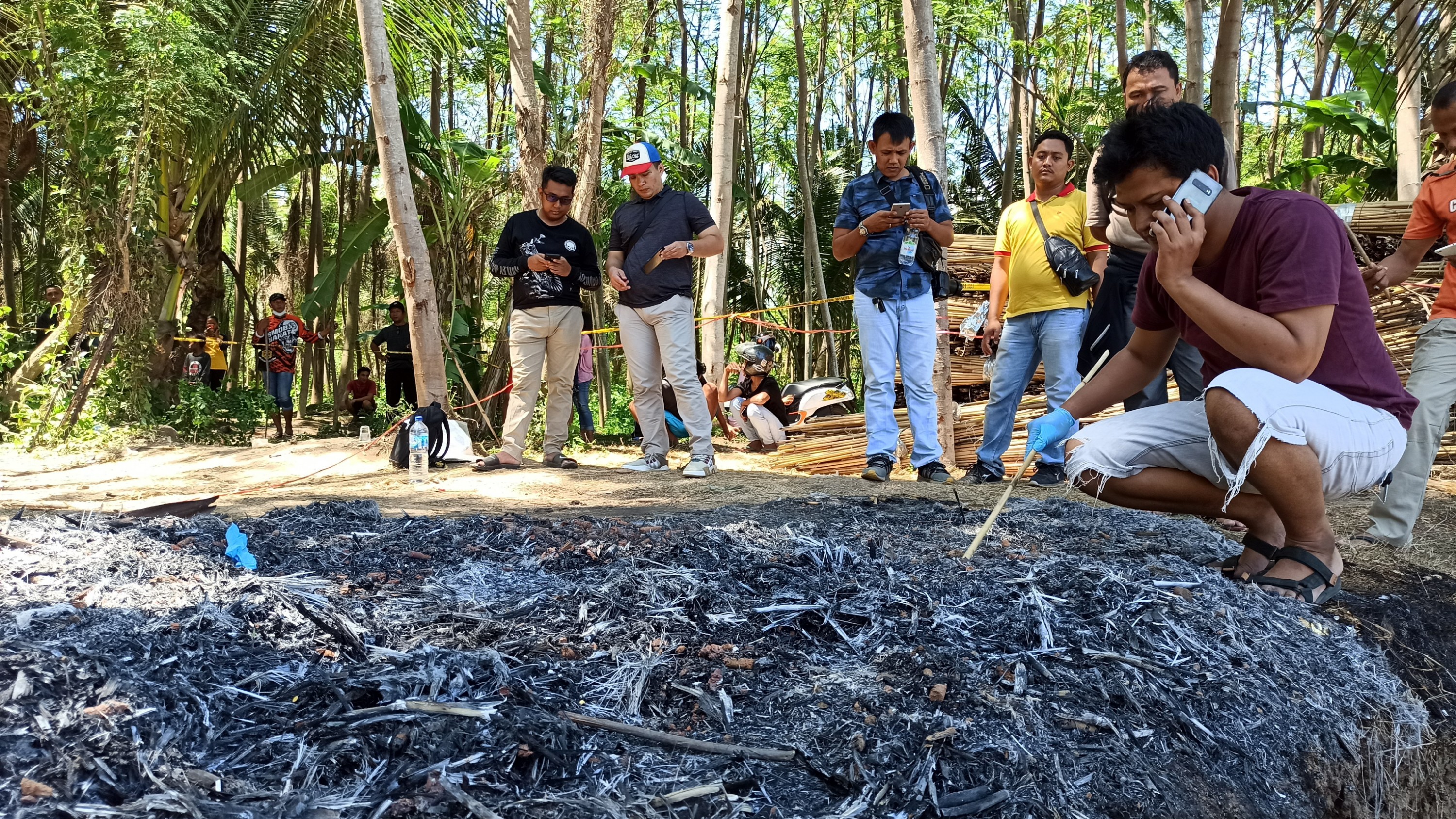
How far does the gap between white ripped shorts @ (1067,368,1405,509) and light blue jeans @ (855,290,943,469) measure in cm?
194

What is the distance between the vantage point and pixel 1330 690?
2.37 meters

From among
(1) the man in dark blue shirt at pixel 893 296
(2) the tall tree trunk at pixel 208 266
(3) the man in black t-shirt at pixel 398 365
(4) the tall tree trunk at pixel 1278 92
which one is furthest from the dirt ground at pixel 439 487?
(4) the tall tree trunk at pixel 1278 92

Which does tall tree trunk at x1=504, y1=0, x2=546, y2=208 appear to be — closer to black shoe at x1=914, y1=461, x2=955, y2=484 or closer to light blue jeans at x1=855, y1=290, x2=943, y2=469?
light blue jeans at x1=855, y1=290, x2=943, y2=469

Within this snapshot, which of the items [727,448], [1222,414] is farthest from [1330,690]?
[727,448]

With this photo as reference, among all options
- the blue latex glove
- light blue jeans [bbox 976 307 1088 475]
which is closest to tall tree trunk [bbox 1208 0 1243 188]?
light blue jeans [bbox 976 307 1088 475]

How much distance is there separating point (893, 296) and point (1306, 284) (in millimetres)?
2544

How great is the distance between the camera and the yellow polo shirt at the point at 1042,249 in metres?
4.91

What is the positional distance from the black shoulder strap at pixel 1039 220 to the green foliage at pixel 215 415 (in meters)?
7.54

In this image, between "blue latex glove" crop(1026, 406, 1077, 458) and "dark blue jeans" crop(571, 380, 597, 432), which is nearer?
"blue latex glove" crop(1026, 406, 1077, 458)

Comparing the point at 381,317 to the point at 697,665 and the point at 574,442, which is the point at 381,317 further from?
the point at 697,665

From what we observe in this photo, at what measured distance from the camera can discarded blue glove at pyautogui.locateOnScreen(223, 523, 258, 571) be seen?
2842 mm

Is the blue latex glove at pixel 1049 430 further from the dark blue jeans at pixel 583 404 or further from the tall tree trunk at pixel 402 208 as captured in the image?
the dark blue jeans at pixel 583 404

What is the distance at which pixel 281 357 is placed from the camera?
37.3ft

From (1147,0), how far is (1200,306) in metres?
10.6
